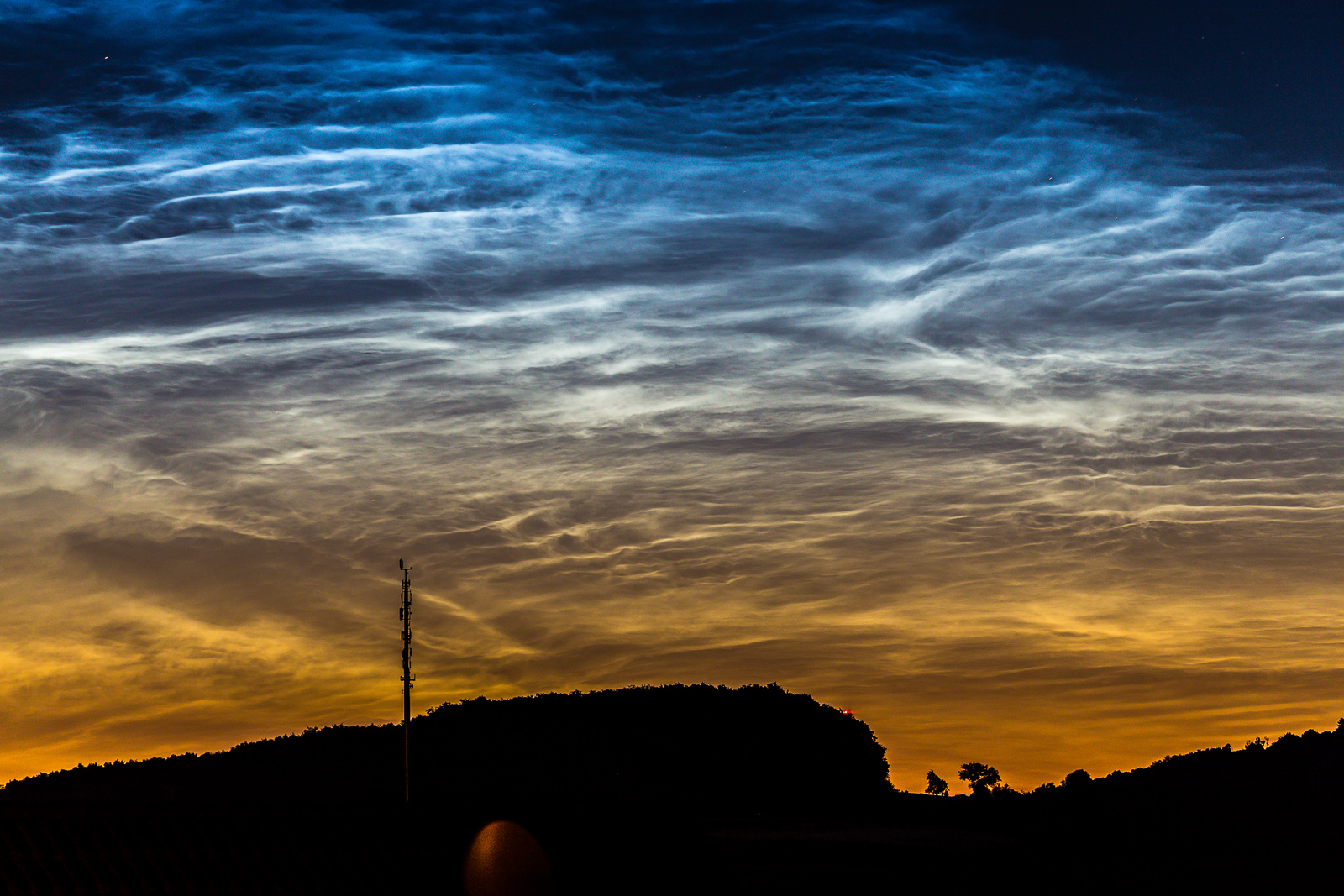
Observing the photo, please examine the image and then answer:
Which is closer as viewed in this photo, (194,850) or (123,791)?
(194,850)

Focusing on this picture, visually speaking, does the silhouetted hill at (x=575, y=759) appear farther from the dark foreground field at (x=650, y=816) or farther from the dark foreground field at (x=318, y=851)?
the dark foreground field at (x=318, y=851)

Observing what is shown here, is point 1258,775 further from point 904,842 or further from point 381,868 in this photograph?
point 381,868

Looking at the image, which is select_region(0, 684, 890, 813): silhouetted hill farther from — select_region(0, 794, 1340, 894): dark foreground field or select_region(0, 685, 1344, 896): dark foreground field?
select_region(0, 794, 1340, 894): dark foreground field

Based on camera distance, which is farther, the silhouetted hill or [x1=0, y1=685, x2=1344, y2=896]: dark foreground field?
the silhouetted hill

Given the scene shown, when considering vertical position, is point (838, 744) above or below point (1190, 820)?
above

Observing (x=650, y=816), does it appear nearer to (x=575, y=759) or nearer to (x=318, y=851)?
(x=318, y=851)

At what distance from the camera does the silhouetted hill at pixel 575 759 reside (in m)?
98.4

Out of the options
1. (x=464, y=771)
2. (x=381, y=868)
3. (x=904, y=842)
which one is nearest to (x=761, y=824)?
(x=904, y=842)

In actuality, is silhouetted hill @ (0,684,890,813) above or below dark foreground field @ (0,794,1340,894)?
above

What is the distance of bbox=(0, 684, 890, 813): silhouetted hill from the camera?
9844 centimetres

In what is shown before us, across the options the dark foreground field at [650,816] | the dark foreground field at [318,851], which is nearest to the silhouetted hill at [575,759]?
the dark foreground field at [650,816]

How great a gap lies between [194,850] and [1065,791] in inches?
3253

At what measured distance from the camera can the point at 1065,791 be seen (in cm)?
10388

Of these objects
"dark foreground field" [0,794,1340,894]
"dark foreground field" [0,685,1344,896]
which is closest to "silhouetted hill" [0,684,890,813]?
"dark foreground field" [0,685,1344,896]
